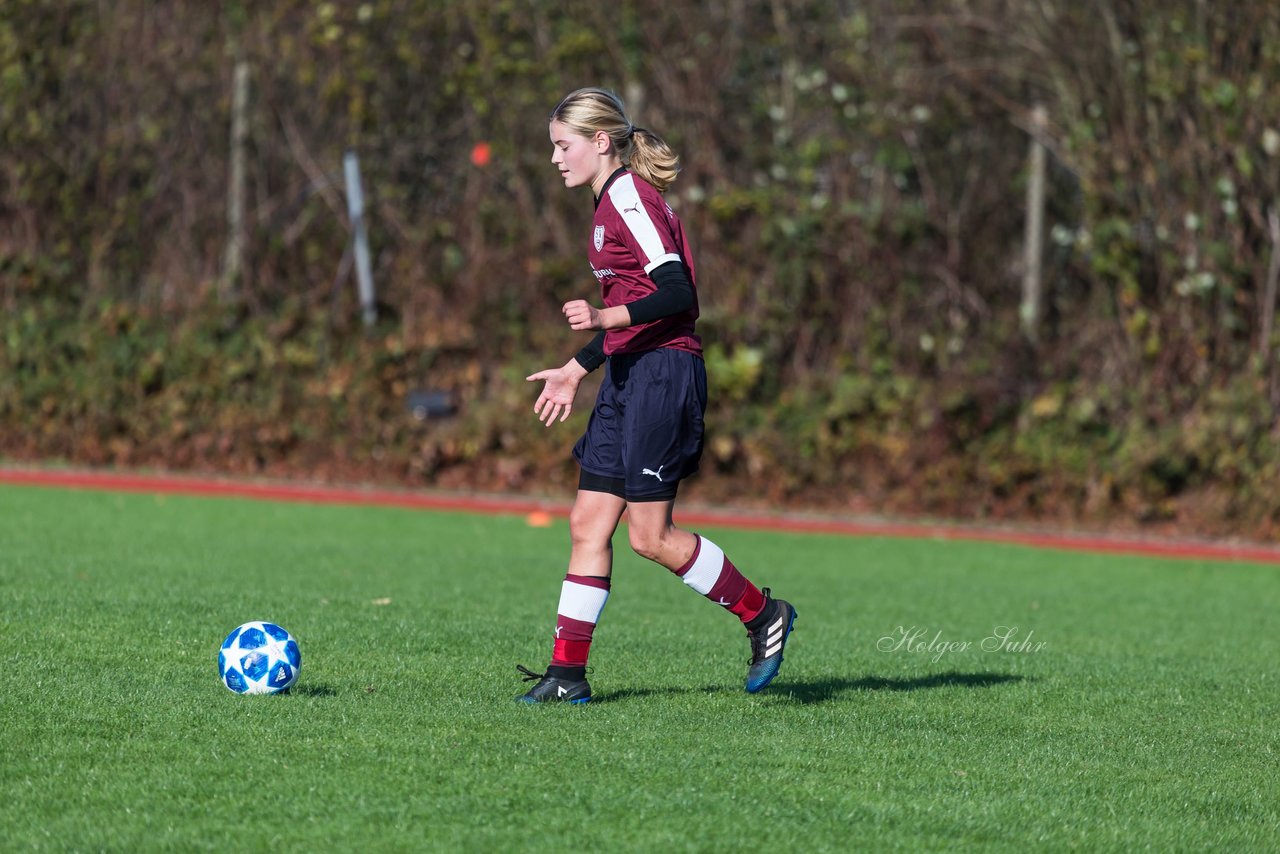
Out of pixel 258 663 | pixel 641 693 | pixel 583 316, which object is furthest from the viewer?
pixel 641 693

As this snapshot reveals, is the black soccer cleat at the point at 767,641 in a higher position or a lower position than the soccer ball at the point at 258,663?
higher

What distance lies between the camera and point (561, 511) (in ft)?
46.9

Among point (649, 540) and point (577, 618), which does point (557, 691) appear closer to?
point (577, 618)

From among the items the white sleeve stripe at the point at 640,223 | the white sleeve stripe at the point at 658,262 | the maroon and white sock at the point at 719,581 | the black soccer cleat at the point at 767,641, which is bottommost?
the black soccer cleat at the point at 767,641

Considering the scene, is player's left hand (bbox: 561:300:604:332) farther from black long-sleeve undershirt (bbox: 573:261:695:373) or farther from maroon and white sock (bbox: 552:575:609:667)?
maroon and white sock (bbox: 552:575:609:667)

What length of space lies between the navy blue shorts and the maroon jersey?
0.19 ft

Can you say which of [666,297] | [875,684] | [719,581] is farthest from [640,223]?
[875,684]

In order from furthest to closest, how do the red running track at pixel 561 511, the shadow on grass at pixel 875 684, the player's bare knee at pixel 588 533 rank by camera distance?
1. the red running track at pixel 561 511
2. the shadow on grass at pixel 875 684
3. the player's bare knee at pixel 588 533

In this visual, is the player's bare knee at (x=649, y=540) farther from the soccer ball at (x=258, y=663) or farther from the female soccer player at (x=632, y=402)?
the soccer ball at (x=258, y=663)

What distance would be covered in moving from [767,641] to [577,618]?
0.67m

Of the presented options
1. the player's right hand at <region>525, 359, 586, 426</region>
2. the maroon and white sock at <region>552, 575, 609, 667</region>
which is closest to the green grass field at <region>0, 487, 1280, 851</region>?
the maroon and white sock at <region>552, 575, 609, 667</region>

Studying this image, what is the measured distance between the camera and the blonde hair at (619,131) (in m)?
5.59


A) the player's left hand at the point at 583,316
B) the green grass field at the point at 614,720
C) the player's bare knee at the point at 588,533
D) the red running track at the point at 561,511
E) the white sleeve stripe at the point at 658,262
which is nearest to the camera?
the green grass field at the point at 614,720

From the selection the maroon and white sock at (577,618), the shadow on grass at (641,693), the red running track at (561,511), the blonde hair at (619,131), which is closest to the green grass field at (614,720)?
the shadow on grass at (641,693)
